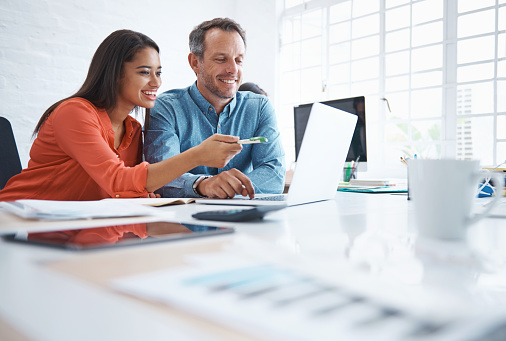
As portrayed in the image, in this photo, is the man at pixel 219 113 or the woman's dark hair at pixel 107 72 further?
the man at pixel 219 113

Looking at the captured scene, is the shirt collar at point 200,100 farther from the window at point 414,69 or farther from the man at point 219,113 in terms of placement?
the window at point 414,69

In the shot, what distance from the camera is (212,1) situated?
15.2ft

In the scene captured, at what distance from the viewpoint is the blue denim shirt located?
169 cm

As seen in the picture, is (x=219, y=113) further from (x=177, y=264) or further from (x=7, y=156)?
(x=177, y=264)

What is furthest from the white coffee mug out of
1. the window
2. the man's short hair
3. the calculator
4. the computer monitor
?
the window

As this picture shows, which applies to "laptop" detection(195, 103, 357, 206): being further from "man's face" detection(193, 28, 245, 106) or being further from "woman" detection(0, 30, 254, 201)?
"man's face" detection(193, 28, 245, 106)

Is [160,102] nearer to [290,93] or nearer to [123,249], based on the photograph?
[123,249]

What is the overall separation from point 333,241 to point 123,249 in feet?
0.75

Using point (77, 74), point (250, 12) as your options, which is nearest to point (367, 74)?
point (250, 12)

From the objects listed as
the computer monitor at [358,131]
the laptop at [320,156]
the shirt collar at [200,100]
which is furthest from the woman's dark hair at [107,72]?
the computer monitor at [358,131]

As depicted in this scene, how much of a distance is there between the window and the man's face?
5.46 ft

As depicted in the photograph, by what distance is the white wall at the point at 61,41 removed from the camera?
327 centimetres

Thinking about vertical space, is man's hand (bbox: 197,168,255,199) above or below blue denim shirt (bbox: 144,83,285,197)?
below

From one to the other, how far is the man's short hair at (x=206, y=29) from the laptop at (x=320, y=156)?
1.04 meters
